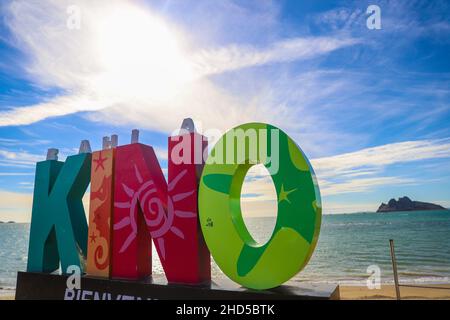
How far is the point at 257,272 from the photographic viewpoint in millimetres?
4020

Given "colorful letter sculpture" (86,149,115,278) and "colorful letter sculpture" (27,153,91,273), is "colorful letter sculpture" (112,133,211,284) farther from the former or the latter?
"colorful letter sculpture" (27,153,91,273)

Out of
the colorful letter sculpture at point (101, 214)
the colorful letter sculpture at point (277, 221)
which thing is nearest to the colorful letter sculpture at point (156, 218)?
the colorful letter sculpture at point (101, 214)

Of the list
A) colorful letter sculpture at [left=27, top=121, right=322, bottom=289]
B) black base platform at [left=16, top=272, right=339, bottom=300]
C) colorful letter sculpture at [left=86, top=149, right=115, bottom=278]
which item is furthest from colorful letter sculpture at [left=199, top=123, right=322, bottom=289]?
colorful letter sculpture at [left=86, top=149, right=115, bottom=278]

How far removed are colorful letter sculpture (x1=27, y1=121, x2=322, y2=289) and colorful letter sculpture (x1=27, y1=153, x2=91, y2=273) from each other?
2 cm

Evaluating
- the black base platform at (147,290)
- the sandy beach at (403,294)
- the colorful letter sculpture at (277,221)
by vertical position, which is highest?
the colorful letter sculpture at (277,221)

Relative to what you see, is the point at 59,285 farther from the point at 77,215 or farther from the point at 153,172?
the point at 153,172

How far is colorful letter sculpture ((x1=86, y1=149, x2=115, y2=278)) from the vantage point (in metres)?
5.46

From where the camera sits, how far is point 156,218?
4.96 metres

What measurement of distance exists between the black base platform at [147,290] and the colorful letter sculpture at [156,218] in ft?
0.72

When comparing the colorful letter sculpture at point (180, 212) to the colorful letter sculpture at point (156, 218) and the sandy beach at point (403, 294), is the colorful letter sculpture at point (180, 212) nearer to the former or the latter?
the colorful letter sculpture at point (156, 218)

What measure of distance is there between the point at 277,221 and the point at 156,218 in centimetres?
207

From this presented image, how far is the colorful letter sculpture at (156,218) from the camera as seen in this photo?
4613mm
